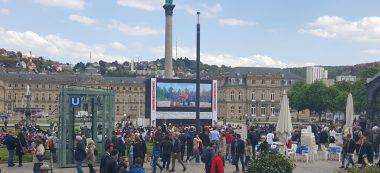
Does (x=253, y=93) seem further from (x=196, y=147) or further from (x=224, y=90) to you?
(x=196, y=147)

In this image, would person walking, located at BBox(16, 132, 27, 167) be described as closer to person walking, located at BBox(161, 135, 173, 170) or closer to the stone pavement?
the stone pavement

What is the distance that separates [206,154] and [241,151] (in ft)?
13.3

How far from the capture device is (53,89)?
5364 inches

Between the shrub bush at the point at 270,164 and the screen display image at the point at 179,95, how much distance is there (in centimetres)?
4934

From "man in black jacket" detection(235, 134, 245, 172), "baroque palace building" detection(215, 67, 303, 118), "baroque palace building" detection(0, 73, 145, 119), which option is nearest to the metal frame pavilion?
"man in black jacket" detection(235, 134, 245, 172)

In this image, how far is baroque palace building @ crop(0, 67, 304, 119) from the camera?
4651 inches

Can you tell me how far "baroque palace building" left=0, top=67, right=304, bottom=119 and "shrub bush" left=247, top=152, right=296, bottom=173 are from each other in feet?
320

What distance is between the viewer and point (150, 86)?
206 ft

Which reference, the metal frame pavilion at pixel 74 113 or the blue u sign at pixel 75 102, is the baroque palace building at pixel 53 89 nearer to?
the metal frame pavilion at pixel 74 113

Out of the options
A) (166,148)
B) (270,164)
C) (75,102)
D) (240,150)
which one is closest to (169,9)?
(75,102)

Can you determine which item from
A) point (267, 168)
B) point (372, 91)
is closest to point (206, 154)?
point (267, 168)

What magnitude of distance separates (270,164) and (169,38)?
2597 inches

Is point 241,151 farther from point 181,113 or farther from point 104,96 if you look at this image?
point 181,113

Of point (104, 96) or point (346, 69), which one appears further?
point (346, 69)
